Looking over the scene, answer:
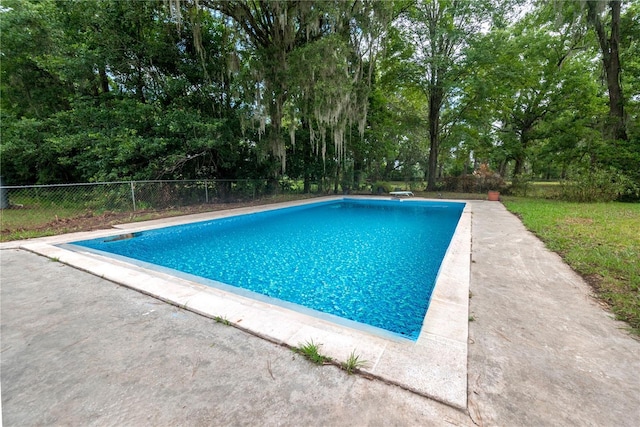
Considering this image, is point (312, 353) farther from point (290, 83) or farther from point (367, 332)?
point (290, 83)

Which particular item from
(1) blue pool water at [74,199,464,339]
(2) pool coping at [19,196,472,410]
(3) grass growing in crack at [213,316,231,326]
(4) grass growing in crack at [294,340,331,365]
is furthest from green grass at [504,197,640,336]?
(3) grass growing in crack at [213,316,231,326]

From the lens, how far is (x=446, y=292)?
2.44m

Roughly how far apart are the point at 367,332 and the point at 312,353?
1.70 ft

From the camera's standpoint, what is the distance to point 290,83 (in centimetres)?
798

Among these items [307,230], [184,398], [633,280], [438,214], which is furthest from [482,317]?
[438,214]

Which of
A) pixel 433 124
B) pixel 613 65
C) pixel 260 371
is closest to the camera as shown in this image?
pixel 260 371

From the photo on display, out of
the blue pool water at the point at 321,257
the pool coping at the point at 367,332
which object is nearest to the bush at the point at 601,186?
the blue pool water at the point at 321,257

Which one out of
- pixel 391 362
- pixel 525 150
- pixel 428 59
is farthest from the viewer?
pixel 525 150

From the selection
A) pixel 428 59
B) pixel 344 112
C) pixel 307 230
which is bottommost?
pixel 307 230

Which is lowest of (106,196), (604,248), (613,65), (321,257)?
(321,257)

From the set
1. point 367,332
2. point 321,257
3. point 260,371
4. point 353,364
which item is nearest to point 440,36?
point 321,257

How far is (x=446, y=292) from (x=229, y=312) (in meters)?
1.98

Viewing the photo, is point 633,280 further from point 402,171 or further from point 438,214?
point 402,171

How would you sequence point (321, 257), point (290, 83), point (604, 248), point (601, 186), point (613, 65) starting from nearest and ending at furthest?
point (604, 248), point (321, 257), point (290, 83), point (601, 186), point (613, 65)
